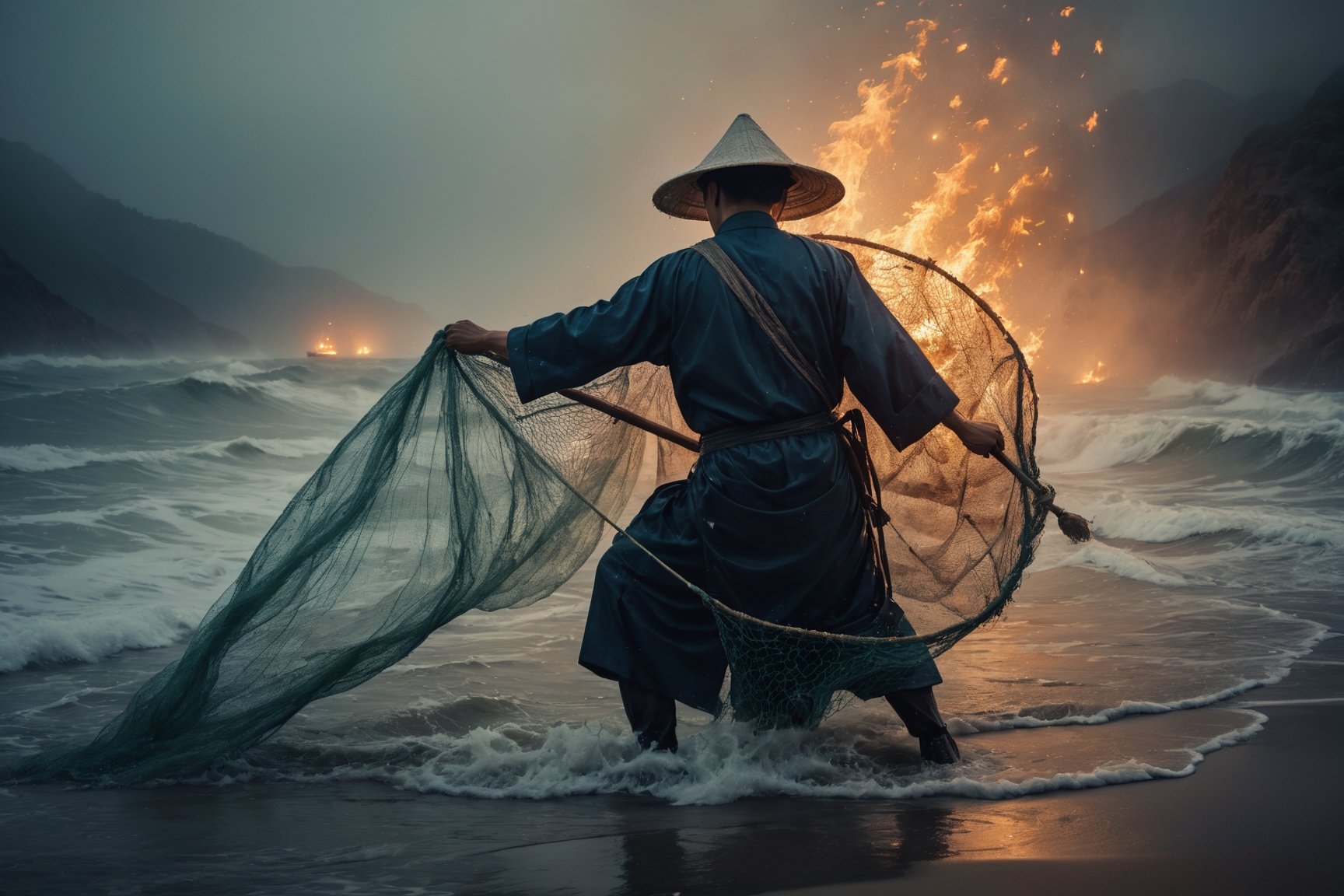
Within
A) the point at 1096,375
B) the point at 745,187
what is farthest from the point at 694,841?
the point at 1096,375

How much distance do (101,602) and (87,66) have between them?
A: 48.6 ft

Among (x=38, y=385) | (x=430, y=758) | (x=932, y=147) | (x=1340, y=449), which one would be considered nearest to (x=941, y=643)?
(x=430, y=758)

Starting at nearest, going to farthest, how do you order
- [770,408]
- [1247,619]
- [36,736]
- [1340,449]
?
[770,408]
[36,736]
[1247,619]
[1340,449]

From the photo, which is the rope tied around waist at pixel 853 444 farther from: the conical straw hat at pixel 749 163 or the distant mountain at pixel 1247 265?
the distant mountain at pixel 1247 265

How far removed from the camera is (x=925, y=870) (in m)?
1.89

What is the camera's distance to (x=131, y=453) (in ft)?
41.6

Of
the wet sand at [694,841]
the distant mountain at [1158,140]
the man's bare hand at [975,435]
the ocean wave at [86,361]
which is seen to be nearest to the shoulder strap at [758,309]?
the man's bare hand at [975,435]

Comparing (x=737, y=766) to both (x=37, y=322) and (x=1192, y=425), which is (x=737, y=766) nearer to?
(x=1192, y=425)

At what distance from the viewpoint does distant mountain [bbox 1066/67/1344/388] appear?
1939 centimetres

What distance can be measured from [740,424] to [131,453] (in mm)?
12058

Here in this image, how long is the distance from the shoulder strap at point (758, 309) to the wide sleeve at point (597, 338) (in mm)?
110

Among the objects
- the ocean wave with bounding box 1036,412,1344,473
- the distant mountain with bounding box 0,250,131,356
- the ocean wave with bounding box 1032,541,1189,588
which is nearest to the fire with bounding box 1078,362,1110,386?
the ocean wave with bounding box 1036,412,1344,473

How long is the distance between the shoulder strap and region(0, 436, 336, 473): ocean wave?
8601mm

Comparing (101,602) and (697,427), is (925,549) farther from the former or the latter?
(101,602)
